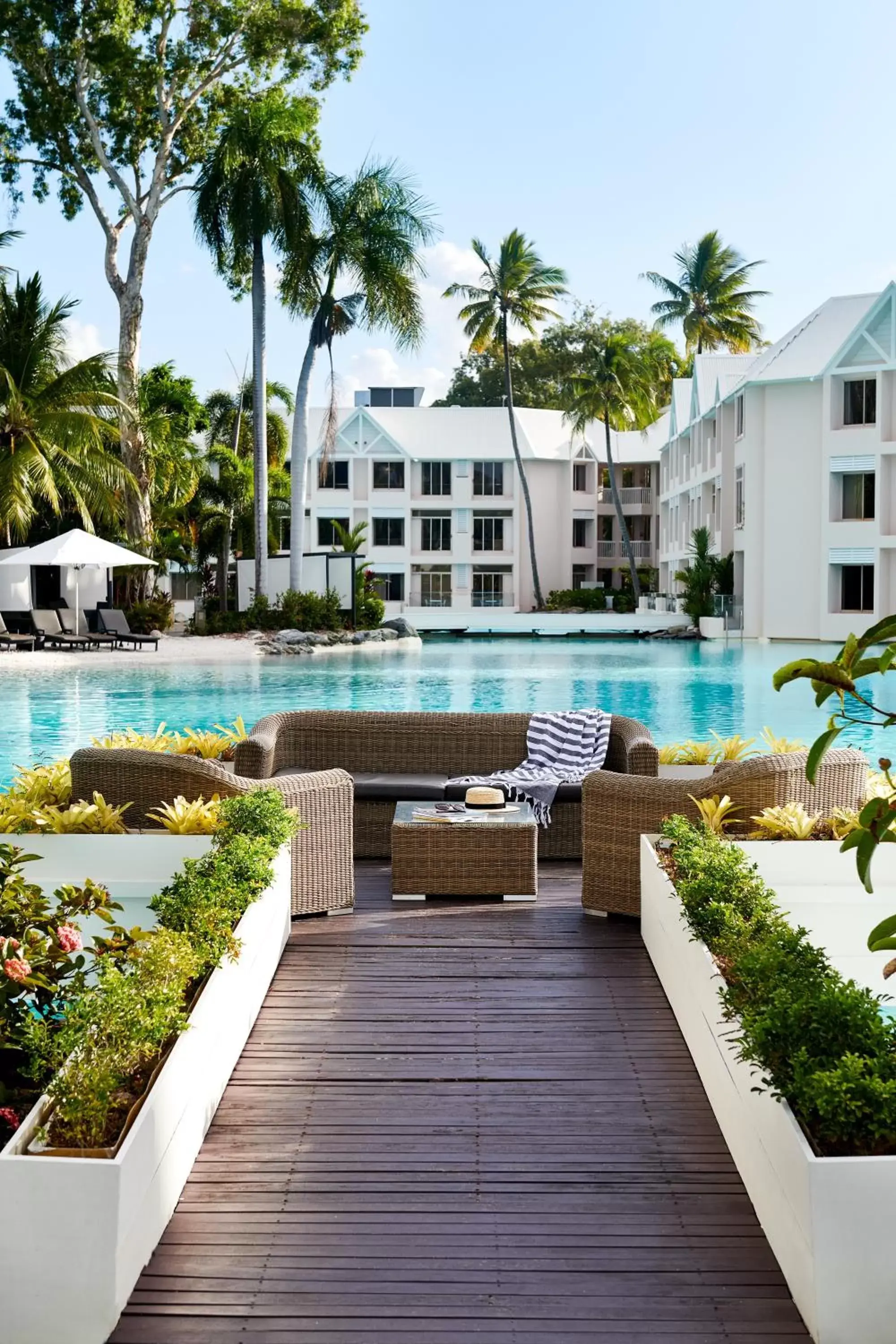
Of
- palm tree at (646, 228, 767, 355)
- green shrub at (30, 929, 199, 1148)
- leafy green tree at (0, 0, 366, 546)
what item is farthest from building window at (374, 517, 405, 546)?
green shrub at (30, 929, 199, 1148)

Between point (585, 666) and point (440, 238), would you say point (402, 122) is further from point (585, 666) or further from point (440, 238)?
point (585, 666)

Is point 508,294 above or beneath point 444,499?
above

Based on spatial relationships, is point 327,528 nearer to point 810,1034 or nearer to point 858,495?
point 858,495

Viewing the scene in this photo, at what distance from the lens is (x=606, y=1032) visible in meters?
4.82

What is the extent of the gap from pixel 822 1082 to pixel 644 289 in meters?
51.4

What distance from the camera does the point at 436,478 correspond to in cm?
5166

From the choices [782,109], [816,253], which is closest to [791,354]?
[782,109]

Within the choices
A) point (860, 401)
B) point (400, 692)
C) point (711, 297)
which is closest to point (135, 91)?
point (400, 692)

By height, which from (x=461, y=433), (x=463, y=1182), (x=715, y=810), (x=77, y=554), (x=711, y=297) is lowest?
(x=463, y=1182)

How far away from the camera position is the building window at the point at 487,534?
51.7 m

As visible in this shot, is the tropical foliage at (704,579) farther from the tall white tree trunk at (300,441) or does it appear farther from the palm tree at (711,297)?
the palm tree at (711,297)

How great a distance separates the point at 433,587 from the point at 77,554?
80.5 feet

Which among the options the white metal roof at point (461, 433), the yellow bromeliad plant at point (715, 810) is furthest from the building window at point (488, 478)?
the yellow bromeliad plant at point (715, 810)

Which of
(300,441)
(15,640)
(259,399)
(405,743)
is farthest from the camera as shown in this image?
(300,441)
